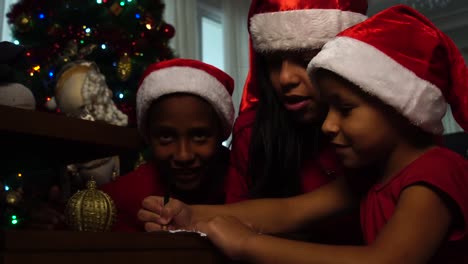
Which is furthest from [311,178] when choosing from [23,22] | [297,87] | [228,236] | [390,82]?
[23,22]

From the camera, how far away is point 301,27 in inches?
50.6

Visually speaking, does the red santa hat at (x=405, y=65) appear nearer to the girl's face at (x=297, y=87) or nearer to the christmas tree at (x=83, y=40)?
the girl's face at (x=297, y=87)

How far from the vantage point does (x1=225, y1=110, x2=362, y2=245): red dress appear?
4.17 feet

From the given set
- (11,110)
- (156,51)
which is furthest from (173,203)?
(156,51)

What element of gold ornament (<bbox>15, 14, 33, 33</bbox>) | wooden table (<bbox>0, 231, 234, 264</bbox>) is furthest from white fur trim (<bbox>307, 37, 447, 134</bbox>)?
gold ornament (<bbox>15, 14, 33, 33</bbox>)

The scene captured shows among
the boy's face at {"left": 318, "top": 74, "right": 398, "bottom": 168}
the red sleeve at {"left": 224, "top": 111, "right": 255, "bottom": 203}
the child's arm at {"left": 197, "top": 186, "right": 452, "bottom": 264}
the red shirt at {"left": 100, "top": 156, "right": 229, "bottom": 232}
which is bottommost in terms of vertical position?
the red shirt at {"left": 100, "top": 156, "right": 229, "bottom": 232}

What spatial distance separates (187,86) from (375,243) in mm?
689

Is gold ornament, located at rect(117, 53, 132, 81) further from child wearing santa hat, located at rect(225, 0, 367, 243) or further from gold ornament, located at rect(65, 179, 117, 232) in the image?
gold ornament, located at rect(65, 179, 117, 232)

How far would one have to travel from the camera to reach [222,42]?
3.41 m

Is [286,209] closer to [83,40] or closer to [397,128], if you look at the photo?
[397,128]

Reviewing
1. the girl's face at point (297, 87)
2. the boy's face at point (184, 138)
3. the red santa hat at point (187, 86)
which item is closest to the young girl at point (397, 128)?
the girl's face at point (297, 87)

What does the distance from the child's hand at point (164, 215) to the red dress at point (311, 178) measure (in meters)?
0.29

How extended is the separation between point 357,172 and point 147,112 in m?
0.57

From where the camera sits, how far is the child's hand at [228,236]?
800 millimetres
